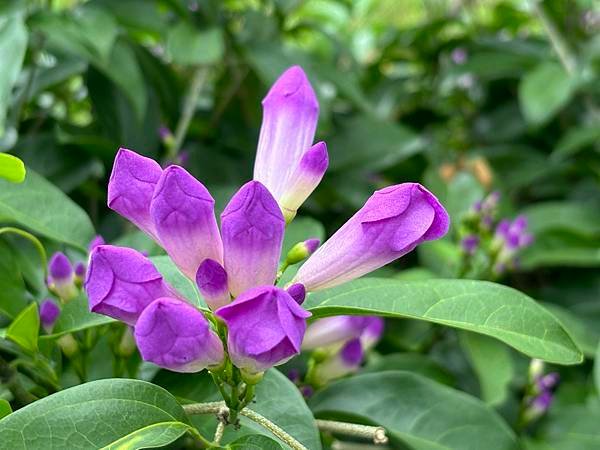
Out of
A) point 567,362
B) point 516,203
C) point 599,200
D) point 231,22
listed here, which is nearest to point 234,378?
point 567,362

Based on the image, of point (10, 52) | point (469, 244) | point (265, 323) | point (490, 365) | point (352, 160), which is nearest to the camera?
point (265, 323)

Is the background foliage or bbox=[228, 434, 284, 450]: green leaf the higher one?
bbox=[228, 434, 284, 450]: green leaf

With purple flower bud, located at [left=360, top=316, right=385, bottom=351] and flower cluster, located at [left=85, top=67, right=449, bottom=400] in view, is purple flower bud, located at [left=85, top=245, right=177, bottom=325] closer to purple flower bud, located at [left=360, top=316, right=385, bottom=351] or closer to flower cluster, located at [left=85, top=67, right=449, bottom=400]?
flower cluster, located at [left=85, top=67, right=449, bottom=400]

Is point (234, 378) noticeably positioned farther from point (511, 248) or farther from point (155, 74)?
point (155, 74)

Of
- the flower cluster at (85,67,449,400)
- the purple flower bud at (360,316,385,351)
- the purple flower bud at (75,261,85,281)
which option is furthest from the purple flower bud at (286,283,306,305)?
the purple flower bud at (360,316,385,351)

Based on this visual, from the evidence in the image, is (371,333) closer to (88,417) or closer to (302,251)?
(302,251)

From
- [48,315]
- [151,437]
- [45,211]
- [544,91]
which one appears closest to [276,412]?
[151,437]
